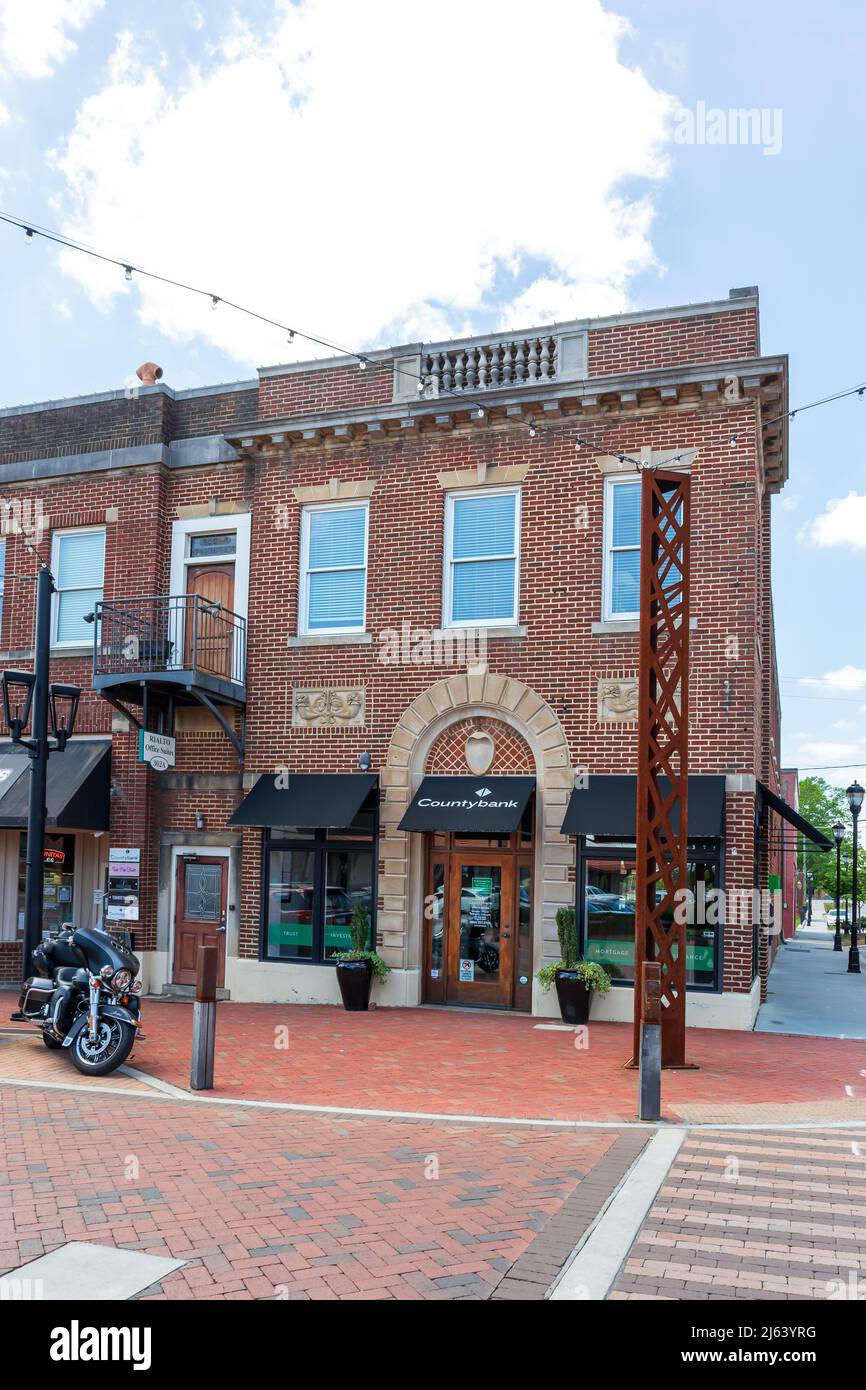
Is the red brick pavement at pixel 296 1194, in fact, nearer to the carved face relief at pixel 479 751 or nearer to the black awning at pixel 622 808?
the black awning at pixel 622 808

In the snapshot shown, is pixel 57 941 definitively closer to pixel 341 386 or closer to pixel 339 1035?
pixel 339 1035

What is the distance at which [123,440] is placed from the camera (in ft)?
60.2

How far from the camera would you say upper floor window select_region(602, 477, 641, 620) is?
1519 cm

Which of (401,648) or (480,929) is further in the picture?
(401,648)

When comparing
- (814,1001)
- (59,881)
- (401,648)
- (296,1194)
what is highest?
(401,648)

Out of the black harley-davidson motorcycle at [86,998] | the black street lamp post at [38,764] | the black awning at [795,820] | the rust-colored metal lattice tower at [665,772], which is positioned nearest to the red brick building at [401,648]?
the black awning at [795,820]

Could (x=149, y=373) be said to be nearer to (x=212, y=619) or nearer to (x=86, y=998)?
(x=212, y=619)

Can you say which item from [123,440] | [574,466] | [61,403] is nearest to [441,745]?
[574,466]

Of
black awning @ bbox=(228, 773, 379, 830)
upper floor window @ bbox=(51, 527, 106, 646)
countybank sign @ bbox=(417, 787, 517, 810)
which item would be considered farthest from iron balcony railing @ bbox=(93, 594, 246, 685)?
countybank sign @ bbox=(417, 787, 517, 810)

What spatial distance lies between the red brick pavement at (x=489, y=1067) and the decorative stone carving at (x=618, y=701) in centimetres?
393

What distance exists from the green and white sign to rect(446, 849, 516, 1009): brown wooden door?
4.35 metres

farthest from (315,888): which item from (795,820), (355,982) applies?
(795,820)

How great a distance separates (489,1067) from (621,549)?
7.13 m

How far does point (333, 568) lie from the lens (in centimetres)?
1692
